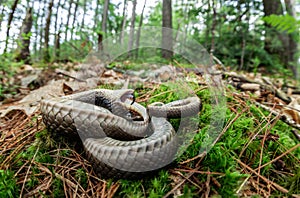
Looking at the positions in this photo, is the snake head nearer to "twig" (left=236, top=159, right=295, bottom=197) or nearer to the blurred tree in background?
"twig" (left=236, top=159, right=295, bottom=197)

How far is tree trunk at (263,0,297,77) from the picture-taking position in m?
7.81

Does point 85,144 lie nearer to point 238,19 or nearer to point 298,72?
point 238,19

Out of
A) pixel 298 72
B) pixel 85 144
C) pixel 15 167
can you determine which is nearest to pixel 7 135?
pixel 15 167

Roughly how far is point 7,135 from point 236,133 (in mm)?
2254

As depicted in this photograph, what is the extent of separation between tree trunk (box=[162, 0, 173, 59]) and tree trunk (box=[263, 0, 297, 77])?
538cm

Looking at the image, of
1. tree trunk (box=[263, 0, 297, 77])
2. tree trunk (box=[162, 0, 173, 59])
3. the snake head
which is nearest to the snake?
the snake head

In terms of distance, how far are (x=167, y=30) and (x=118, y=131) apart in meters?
2.69

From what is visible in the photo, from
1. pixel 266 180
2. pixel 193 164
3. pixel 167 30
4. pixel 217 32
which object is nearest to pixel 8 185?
pixel 193 164

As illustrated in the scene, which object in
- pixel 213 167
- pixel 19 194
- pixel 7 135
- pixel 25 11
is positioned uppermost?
pixel 25 11

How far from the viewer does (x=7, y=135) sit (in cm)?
218

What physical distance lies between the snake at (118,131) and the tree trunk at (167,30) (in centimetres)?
214

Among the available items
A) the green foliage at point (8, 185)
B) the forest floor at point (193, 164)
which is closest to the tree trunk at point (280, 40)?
the forest floor at point (193, 164)

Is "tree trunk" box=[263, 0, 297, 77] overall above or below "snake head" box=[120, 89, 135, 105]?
above

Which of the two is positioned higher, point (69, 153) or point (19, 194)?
point (69, 153)
